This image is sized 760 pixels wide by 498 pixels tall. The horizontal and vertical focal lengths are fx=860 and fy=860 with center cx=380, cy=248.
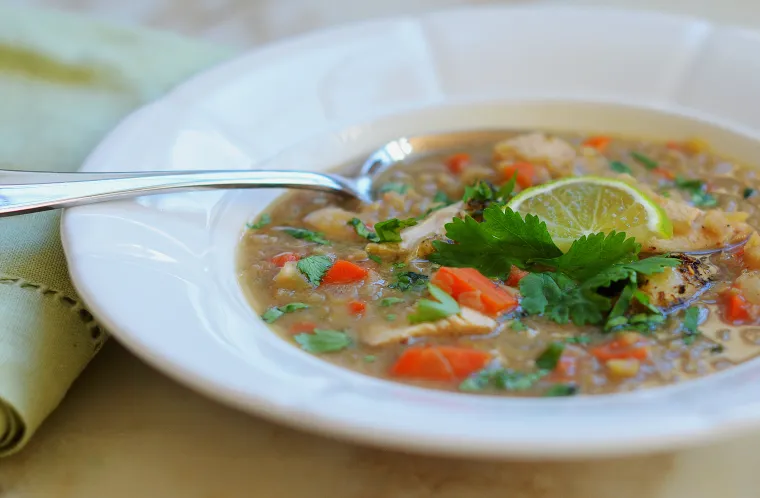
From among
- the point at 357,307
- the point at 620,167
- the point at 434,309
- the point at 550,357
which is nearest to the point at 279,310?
the point at 357,307

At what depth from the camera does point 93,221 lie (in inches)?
102

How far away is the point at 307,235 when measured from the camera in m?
3.14

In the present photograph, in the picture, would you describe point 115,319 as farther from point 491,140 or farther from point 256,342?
point 491,140

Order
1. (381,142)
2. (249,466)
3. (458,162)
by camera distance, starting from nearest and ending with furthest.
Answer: (249,466)
(458,162)
(381,142)

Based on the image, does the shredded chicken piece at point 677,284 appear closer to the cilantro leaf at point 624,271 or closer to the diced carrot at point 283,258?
the cilantro leaf at point 624,271

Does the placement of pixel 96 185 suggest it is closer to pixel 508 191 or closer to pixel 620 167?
pixel 508 191

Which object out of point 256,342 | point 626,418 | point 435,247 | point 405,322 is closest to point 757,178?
point 435,247

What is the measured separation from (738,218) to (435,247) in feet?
3.78

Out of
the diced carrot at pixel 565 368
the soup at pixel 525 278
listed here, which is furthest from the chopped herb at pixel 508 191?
the diced carrot at pixel 565 368

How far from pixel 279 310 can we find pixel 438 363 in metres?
0.60

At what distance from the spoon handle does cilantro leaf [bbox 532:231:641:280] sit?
1070 millimetres

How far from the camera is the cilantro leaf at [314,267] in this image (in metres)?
2.81

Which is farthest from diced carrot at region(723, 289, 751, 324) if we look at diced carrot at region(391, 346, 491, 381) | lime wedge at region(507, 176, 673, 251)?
diced carrot at region(391, 346, 491, 381)

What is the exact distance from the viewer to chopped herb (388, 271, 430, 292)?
2.75 metres
